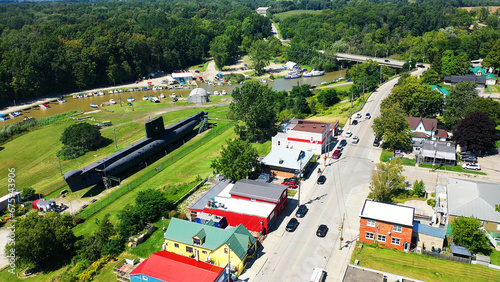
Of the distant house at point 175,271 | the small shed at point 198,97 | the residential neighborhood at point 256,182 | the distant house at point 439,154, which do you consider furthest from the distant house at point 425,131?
the small shed at point 198,97

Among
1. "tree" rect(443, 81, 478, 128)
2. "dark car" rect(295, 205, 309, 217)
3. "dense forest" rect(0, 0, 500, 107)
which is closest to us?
"dark car" rect(295, 205, 309, 217)

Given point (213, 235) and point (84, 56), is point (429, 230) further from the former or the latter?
point (84, 56)

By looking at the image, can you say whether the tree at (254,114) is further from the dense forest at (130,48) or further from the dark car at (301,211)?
the dense forest at (130,48)

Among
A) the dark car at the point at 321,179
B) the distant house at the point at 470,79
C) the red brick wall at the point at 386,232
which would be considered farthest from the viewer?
the distant house at the point at 470,79

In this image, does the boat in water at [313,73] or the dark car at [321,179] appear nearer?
the dark car at [321,179]

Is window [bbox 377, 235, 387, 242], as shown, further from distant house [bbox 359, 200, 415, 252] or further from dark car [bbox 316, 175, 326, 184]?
dark car [bbox 316, 175, 326, 184]

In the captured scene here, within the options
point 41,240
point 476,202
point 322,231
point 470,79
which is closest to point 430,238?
point 476,202

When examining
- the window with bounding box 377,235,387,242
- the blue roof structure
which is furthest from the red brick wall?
the blue roof structure
